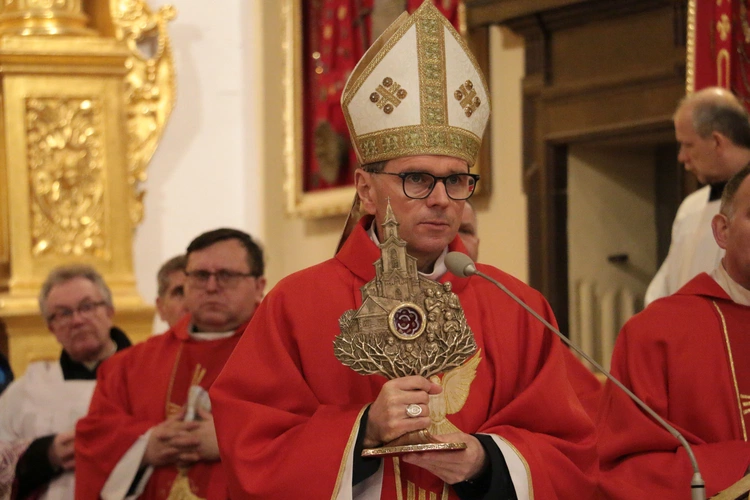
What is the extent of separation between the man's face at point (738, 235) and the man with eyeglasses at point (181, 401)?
6.10 feet

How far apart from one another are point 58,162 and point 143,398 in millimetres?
3514

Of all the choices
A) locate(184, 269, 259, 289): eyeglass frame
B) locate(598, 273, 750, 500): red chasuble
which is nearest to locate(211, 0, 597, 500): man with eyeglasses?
locate(598, 273, 750, 500): red chasuble

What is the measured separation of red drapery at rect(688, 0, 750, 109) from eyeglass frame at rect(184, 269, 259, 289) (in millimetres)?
2428

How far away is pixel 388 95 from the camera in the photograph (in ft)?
11.0

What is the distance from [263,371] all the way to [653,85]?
3.84 meters

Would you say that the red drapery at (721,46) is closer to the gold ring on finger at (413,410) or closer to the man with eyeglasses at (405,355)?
the man with eyeglasses at (405,355)

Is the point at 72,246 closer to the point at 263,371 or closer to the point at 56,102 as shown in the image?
the point at 56,102

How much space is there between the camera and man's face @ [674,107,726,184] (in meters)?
5.22

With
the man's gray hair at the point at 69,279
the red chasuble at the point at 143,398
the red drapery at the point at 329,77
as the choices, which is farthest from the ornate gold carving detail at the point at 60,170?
the red chasuble at the point at 143,398

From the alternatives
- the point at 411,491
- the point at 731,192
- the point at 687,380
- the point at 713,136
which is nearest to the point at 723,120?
the point at 713,136

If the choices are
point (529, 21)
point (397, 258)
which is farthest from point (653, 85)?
point (397, 258)

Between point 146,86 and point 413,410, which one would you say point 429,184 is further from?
point 146,86

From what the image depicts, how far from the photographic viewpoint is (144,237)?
9148 millimetres

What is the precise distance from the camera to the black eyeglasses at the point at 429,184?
320 cm
